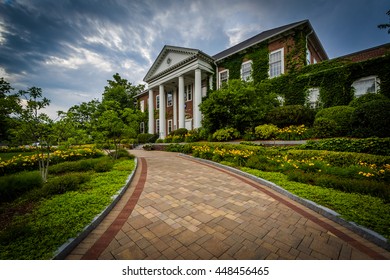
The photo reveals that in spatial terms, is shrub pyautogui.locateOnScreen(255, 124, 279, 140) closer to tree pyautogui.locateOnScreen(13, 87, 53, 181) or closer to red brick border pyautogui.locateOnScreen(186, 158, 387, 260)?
red brick border pyautogui.locateOnScreen(186, 158, 387, 260)

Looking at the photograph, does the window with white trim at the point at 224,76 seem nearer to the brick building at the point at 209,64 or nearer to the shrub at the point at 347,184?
the brick building at the point at 209,64

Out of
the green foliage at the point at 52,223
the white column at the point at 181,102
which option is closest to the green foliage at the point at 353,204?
the green foliage at the point at 52,223

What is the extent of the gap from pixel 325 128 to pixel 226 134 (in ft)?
18.6

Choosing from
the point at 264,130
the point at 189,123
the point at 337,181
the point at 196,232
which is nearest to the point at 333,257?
the point at 196,232

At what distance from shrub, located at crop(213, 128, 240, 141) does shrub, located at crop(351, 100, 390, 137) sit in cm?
613

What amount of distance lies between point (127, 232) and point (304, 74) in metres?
16.0

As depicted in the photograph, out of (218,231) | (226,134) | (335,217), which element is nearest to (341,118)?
(226,134)

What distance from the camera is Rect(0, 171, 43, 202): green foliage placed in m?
3.75

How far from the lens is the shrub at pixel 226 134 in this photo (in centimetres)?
1177

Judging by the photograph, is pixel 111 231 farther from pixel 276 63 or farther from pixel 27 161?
pixel 276 63

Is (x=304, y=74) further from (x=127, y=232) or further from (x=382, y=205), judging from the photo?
(x=127, y=232)

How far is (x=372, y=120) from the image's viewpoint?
724 cm

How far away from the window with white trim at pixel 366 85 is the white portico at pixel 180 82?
12.4 metres

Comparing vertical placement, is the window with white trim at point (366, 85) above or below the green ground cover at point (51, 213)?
above
